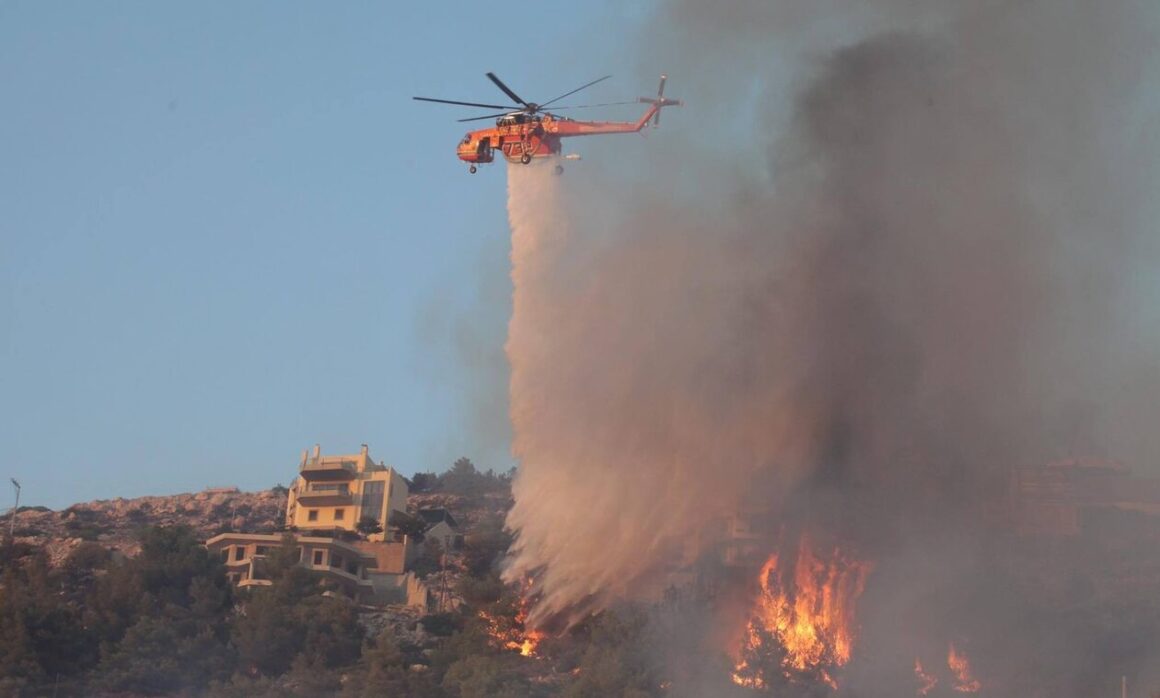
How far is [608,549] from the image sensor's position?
7612cm

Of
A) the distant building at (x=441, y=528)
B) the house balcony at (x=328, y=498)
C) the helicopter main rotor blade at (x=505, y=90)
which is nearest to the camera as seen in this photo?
the helicopter main rotor blade at (x=505, y=90)

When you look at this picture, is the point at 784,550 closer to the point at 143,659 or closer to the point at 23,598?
the point at 143,659

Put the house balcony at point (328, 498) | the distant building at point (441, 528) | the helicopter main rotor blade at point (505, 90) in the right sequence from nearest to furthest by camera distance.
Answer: the helicopter main rotor blade at point (505, 90), the distant building at point (441, 528), the house balcony at point (328, 498)

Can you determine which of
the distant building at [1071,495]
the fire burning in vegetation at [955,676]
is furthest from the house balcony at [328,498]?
the fire burning in vegetation at [955,676]

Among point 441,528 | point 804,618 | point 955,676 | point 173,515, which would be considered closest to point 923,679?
point 955,676

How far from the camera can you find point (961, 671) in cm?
7438

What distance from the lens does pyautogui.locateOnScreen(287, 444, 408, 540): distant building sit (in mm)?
106438

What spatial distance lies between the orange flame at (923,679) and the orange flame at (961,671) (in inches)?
50.0

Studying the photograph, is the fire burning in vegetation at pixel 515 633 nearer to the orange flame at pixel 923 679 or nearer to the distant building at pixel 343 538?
the distant building at pixel 343 538

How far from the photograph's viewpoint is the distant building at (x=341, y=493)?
10644 cm

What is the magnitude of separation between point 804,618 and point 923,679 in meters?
6.60

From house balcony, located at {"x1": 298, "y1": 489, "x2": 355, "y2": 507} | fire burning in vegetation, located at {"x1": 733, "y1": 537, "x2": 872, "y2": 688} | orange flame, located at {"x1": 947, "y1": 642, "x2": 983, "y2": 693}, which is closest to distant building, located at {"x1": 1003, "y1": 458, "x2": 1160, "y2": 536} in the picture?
orange flame, located at {"x1": 947, "y1": 642, "x2": 983, "y2": 693}

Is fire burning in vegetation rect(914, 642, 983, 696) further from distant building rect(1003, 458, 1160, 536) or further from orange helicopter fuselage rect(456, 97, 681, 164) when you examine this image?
orange helicopter fuselage rect(456, 97, 681, 164)

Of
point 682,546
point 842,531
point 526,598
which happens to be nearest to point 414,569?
point 526,598
